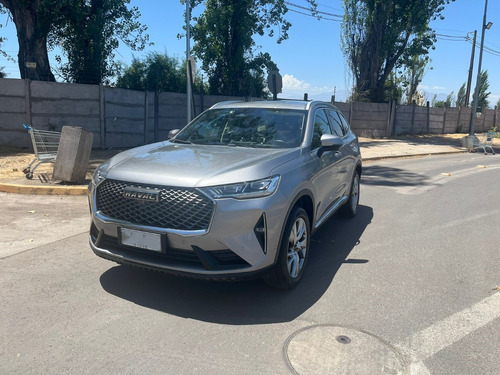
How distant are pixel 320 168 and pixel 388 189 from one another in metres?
5.59

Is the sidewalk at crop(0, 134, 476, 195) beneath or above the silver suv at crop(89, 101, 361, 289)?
beneath

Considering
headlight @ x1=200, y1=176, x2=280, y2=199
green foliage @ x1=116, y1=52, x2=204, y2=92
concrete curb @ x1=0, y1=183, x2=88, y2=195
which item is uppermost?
green foliage @ x1=116, y1=52, x2=204, y2=92

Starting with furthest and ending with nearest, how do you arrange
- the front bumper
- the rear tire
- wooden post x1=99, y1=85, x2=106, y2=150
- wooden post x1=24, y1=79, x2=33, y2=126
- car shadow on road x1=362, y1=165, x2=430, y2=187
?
wooden post x1=99, y1=85, x2=106, y2=150 → wooden post x1=24, y1=79, x2=33, y2=126 → car shadow on road x1=362, y1=165, x2=430, y2=187 → the rear tire → the front bumper

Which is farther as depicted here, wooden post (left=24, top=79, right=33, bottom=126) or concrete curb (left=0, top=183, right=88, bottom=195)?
wooden post (left=24, top=79, right=33, bottom=126)

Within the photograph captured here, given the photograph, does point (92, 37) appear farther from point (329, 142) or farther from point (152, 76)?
point (329, 142)

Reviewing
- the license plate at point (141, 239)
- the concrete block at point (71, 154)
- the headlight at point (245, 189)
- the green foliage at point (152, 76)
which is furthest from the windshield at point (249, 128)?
the green foliage at point (152, 76)

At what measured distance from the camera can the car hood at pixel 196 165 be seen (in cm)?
340

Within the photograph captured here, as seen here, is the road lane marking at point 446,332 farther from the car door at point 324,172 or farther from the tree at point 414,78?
the tree at point 414,78

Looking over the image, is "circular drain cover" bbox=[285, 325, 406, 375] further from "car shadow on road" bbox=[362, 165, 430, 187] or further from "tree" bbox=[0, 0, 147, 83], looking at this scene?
"tree" bbox=[0, 0, 147, 83]

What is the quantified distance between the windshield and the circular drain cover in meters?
1.96

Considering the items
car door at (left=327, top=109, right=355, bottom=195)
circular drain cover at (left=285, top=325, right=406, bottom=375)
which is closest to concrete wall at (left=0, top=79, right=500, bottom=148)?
car door at (left=327, top=109, right=355, bottom=195)

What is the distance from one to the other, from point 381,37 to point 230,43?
35.6 ft

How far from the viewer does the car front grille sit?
329 centimetres

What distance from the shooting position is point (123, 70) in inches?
749
